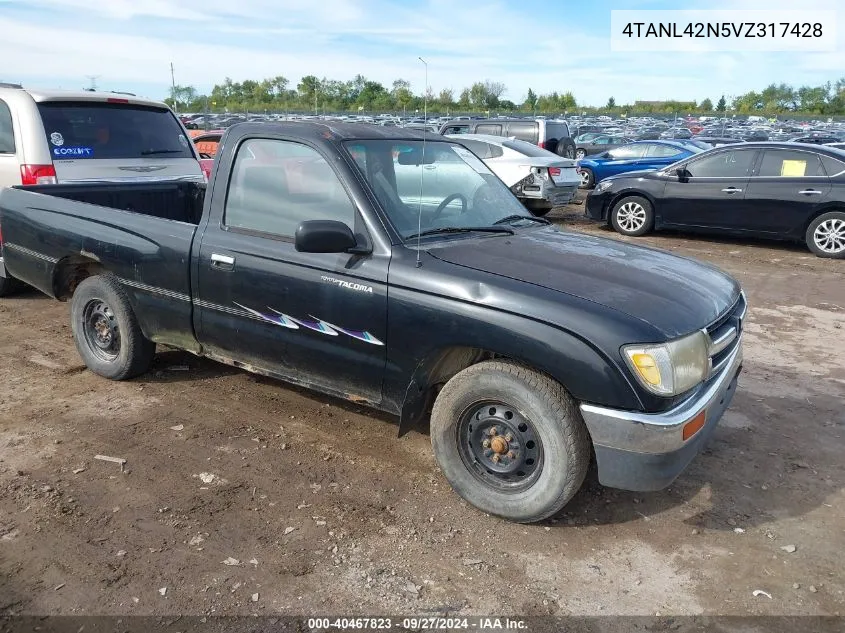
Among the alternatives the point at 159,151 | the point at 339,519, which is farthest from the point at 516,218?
the point at 159,151

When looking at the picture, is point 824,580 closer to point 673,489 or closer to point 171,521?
point 673,489

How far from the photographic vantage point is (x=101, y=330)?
5020mm

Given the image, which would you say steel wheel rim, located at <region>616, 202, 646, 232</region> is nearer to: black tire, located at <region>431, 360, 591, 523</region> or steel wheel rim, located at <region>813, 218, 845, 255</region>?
steel wheel rim, located at <region>813, 218, 845, 255</region>

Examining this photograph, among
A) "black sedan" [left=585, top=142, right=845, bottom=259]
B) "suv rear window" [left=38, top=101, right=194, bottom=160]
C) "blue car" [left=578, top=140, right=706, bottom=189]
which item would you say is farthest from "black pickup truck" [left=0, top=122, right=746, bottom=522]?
"blue car" [left=578, top=140, right=706, bottom=189]

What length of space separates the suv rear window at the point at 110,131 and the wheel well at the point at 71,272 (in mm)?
1858

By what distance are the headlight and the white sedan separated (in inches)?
377

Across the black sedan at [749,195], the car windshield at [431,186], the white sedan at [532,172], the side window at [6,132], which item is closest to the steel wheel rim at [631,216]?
the black sedan at [749,195]

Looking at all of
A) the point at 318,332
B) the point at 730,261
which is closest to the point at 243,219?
the point at 318,332

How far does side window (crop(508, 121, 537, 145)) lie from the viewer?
16.6 metres

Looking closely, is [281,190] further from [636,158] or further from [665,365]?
[636,158]

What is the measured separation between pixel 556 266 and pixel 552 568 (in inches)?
57.2

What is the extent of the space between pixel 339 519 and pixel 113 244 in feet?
8.41

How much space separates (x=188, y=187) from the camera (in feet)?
20.3

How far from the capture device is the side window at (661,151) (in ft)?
53.0
